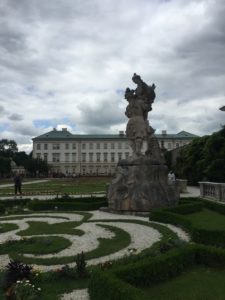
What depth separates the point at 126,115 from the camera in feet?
72.4

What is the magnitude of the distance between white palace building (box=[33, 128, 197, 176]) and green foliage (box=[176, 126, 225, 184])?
3415 inches

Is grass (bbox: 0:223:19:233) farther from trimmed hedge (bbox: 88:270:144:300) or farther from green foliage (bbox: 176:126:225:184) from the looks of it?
green foliage (bbox: 176:126:225:184)

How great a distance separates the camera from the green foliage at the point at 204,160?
3791 centimetres

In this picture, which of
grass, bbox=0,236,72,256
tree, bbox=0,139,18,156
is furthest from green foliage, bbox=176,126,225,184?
tree, bbox=0,139,18,156

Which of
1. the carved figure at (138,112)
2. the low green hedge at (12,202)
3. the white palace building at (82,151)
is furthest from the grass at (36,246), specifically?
the white palace building at (82,151)

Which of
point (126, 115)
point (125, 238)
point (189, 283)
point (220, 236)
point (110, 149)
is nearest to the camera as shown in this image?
point (189, 283)

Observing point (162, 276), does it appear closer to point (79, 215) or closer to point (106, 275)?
point (106, 275)

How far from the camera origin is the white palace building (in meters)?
142

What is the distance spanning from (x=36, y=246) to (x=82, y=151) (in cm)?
13212

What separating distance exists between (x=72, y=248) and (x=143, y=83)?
1247cm

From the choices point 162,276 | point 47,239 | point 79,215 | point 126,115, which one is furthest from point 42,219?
point 162,276

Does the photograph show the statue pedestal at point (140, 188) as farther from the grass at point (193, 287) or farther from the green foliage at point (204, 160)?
the green foliage at point (204, 160)

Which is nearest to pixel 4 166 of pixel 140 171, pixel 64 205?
pixel 64 205

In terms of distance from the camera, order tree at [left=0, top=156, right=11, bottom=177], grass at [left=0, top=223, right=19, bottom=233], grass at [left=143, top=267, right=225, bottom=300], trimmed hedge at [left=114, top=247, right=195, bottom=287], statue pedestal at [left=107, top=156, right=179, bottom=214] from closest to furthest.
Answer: grass at [left=143, top=267, right=225, bottom=300]
trimmed hedge at [left=114, top=247, right=195, bottom=287]
grass at [left=0, top=223, right=19, bottom=233]
statue pedestal at [left=107, top=156, right=179, bottom=214]
tree at [left=0, top=156, right=11, bottom=177]
